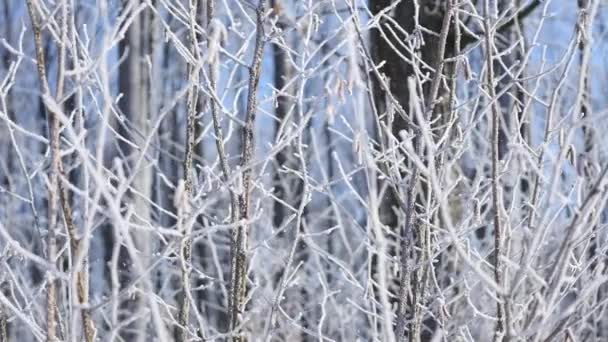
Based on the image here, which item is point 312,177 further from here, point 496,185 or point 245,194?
point 496,185

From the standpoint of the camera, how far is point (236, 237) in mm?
2055

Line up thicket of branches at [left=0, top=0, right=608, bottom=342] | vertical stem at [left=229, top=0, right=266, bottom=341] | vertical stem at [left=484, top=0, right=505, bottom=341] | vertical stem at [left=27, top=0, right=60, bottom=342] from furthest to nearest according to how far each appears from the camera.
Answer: vertical stem at [left=229, top=0, right=266, bottom=341] → vertical stem at [left=484, top=0, right=505, bottom=341] → vertical stem at [left=27, top=0, right=60, bottom=342] → thicket of branches at [left=0, top=0, right=608, bottom=342]

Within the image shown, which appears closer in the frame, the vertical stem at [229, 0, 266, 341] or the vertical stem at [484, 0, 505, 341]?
the vertical stem at [484, 0, 505, 341]

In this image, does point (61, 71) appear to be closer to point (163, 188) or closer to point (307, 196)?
point (307, 196)

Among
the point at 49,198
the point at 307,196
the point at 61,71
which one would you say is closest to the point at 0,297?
the point at 49,198

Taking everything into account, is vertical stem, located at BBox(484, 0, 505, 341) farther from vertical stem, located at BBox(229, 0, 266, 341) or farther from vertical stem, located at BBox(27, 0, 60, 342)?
vertical stem, located at BBox(27, 0, 60, 342)

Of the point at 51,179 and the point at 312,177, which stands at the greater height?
the point at 51,179

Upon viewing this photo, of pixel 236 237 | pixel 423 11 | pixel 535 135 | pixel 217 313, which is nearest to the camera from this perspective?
pixel 236 237

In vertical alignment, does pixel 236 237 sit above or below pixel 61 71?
Answer: below

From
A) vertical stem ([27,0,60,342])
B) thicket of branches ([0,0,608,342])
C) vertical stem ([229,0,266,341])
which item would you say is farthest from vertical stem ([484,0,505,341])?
vertical stem ([27,0,60,342])

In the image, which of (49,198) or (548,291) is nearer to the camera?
(548,291)

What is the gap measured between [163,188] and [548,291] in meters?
7.49

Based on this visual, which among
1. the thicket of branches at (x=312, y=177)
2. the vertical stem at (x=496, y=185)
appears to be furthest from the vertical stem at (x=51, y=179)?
the vertical stem at (x=496, y=185)

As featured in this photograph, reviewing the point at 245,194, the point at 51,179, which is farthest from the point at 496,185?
the point at 51,179
